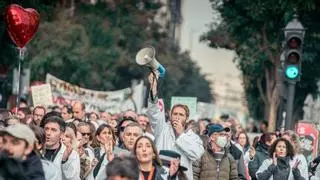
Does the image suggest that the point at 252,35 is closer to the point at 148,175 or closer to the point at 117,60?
the point at 117,60

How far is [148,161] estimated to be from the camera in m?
9.11

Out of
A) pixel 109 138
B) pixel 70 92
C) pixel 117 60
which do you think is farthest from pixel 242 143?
pixel 117 60

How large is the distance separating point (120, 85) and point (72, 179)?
42001 millimetres

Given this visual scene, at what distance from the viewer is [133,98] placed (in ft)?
97.0

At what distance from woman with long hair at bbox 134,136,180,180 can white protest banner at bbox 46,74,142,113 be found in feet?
56.2

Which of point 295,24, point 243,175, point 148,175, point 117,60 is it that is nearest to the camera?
point 148,175

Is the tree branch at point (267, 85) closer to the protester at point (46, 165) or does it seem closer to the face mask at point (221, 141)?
the face mask at point (221, 141)

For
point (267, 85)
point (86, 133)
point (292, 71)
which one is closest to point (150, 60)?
point (86, 133)

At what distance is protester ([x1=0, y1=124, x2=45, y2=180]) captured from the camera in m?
7.88

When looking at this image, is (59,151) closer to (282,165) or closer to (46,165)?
(46,165)

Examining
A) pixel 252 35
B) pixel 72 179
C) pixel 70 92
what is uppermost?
pixel 252 35

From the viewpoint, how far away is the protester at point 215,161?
1135 cm

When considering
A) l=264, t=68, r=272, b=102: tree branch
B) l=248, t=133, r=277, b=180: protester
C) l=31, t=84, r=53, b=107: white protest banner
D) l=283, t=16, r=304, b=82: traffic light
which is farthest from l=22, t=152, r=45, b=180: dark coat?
l=264, t=68, r=272, b=102: tree branch

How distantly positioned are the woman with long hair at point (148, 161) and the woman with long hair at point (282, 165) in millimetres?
3956
